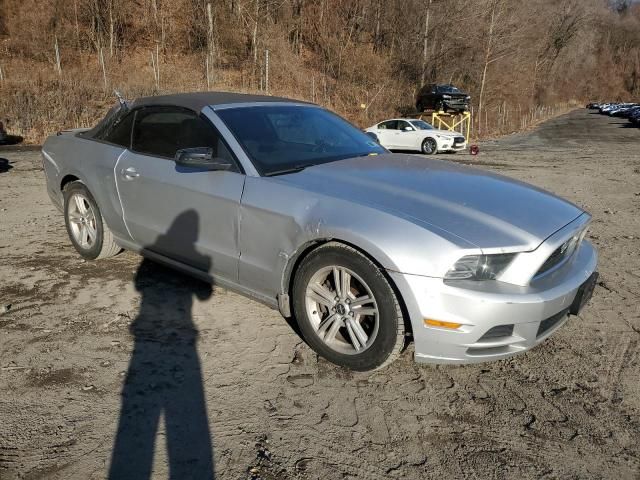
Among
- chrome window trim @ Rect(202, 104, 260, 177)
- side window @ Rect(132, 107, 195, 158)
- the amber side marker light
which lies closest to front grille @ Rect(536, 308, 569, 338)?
the amber side marker light

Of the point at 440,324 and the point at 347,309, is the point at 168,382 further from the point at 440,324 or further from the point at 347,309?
the point at 440,324

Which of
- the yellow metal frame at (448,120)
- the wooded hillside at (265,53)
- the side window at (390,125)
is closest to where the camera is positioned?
the side window at (390,125)

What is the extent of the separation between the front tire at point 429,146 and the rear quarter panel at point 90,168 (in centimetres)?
1626

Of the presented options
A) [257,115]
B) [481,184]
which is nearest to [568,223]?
[481,184]

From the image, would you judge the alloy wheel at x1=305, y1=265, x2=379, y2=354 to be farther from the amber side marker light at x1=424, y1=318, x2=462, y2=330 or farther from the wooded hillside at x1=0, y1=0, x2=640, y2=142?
the wooded hillside at x1=0, y1=0, x2=640, y2=142

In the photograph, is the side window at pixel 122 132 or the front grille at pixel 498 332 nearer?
the front grille at pixel 498 332

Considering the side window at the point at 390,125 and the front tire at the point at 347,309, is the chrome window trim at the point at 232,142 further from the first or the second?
the side window at the point at 390,125

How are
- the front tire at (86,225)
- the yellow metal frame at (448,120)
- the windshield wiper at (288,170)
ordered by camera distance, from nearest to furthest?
the windshield wiper at (288,170), the front tire at (86,225), the yellow metal frame at (448,120)

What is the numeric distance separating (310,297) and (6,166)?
35.8 feet

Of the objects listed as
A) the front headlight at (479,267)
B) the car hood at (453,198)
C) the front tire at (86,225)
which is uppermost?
the car hood at (453,198)

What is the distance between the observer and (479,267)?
8.68ft

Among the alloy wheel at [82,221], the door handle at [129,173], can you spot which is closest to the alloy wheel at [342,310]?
the door handle at [129,173]

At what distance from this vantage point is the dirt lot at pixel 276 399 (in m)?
2.32

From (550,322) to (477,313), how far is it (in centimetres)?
54
